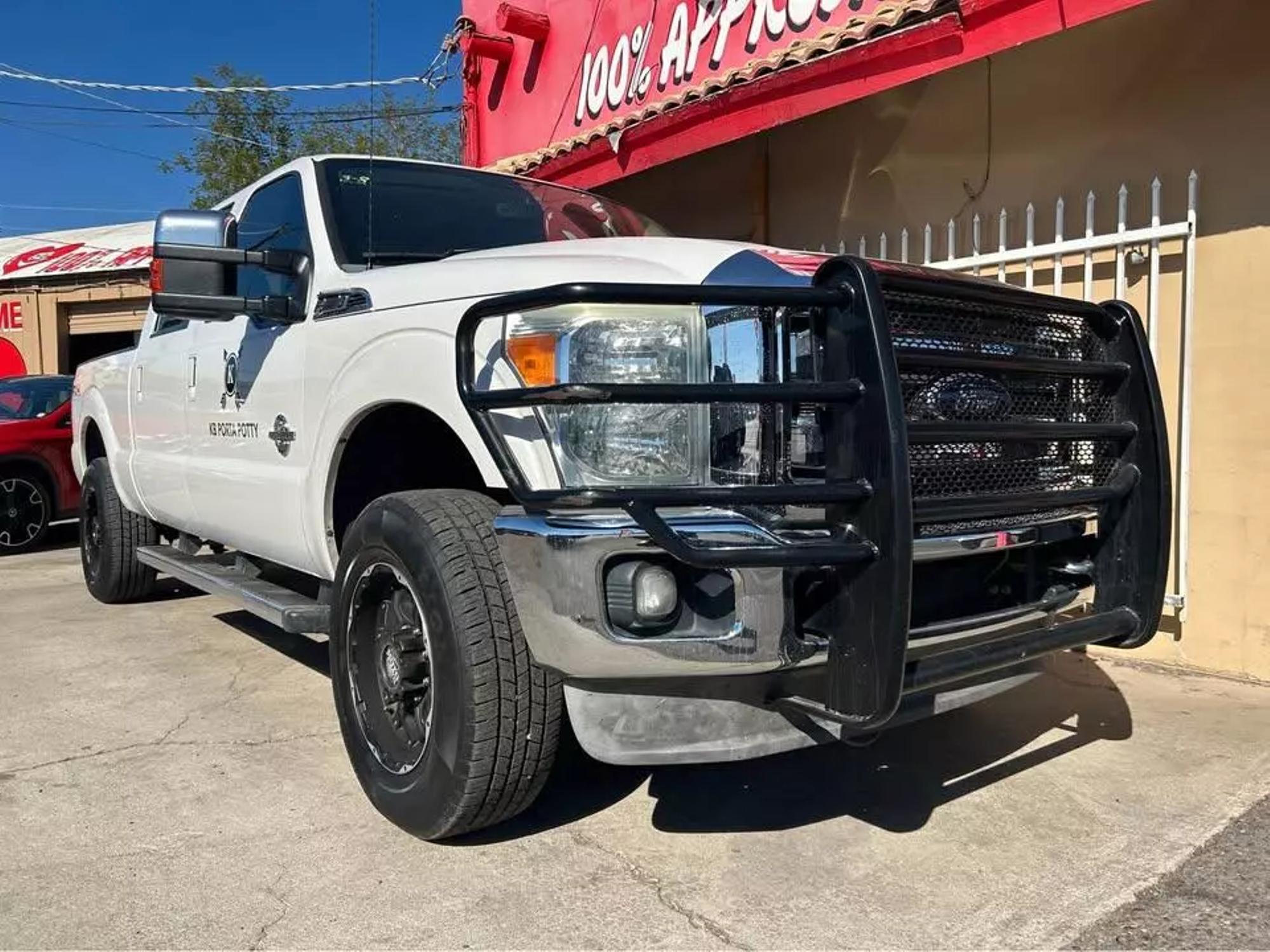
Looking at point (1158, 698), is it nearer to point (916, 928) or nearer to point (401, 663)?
point (916, 928)

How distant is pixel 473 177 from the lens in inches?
173

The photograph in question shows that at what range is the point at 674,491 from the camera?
2.39 m

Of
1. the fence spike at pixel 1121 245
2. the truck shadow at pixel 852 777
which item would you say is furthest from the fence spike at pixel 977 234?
the truck shadow at pixel 852 777

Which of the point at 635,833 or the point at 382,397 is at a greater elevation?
the point at 382,397

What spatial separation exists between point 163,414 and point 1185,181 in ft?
15.8

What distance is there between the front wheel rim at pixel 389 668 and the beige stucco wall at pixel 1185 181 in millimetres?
3553

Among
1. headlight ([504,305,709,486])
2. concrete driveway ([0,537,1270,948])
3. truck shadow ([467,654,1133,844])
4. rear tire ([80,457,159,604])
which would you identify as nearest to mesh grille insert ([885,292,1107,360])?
headlight ([504,305,709,486])

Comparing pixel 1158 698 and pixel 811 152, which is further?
pixel 811 152

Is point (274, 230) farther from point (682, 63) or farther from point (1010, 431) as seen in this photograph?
point (682, 63)

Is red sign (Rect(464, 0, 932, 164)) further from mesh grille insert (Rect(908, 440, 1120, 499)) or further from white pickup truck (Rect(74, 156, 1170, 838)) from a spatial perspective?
white pickup truck (Rect(74, 156, 1170, 838))

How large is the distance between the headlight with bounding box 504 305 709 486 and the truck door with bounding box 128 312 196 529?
9.40 feet

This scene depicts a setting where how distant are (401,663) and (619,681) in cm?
79

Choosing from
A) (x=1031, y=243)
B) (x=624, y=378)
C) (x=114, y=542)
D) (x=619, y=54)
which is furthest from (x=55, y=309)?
(x=624, y=378)

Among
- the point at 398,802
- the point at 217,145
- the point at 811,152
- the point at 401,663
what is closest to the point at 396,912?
the point at 398,802
